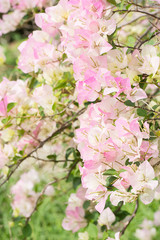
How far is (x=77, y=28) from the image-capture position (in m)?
0.72

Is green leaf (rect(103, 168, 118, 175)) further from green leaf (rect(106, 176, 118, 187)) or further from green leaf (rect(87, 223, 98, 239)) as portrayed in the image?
green leaf (rect(87, 223, 98, 239))

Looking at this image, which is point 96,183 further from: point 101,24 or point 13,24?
point 13,24

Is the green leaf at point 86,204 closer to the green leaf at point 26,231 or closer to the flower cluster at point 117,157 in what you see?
the green leaf at point 26,231

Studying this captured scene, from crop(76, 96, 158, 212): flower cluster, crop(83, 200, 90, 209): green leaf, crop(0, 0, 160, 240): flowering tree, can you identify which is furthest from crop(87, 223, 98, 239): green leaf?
crop(76, 96, 158, 212): flower cluster

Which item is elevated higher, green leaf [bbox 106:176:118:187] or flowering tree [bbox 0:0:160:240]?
flowering tree [bbox 0:0:160:240]

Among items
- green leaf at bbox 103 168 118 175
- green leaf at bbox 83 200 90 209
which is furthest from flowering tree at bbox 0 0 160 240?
green leaf at bbox 83 200 90 209

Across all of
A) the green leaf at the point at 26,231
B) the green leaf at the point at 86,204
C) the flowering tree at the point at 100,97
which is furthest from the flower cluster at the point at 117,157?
the green leaf at the point at 26,231

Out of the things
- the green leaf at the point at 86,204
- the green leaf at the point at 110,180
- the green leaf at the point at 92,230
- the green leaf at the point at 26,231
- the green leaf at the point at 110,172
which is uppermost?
the green leaf at the point at 110,172

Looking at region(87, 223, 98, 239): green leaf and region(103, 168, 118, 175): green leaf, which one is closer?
region(103, 168, 118, 175): green leaf

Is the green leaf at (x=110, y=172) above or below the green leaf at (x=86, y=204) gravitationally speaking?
above

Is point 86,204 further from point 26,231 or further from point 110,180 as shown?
point 110,180

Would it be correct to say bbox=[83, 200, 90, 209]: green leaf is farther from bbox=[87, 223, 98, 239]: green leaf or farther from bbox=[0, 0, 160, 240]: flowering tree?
bbox=[0, 0, 160, 240]: flowering tree

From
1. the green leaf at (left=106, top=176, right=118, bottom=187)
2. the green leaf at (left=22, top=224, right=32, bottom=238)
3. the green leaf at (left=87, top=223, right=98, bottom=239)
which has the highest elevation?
the green leaf at (left=106, top=176, right=118, bottom=187)

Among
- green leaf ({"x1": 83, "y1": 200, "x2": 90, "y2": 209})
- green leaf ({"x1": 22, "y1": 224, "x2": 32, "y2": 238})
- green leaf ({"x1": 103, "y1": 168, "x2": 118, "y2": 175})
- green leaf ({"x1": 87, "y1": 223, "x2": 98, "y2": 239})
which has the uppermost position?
green leaf ({"x1": 103, "y1": 168, "x2": 118, "y2": 175})
